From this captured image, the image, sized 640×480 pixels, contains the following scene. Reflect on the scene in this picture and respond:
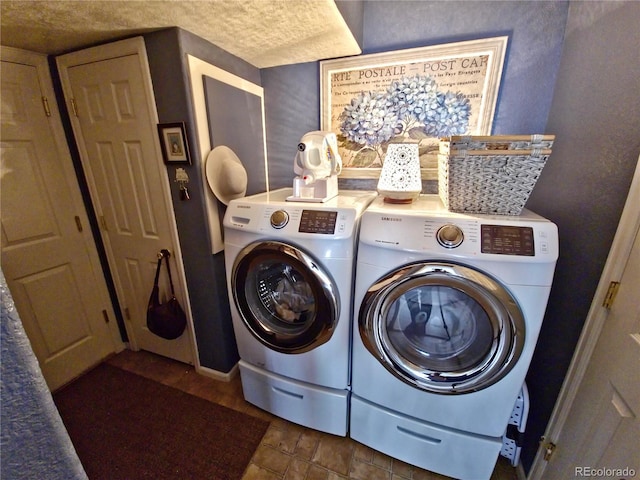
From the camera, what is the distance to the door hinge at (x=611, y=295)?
2.57 feet

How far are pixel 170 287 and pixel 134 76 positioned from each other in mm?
1177

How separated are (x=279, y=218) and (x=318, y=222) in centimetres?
18

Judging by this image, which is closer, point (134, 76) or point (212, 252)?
point (134, 76)

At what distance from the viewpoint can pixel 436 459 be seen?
3.76ft

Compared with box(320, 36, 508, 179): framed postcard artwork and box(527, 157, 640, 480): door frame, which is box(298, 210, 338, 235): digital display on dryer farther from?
box(527, 157, 640, 480): door frame

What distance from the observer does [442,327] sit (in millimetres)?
1062

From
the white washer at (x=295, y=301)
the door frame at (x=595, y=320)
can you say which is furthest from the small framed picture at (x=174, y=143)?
the door frame at (x=595, y=320)

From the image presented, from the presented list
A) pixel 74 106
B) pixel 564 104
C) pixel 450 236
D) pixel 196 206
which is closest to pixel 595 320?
pixel 450 236

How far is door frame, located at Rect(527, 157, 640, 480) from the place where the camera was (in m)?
0.75

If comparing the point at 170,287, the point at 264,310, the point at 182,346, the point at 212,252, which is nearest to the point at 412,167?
the point at 264,310

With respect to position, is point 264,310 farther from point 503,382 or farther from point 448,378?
point 503,382

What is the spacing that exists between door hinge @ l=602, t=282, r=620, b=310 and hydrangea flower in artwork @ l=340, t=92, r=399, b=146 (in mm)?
1173

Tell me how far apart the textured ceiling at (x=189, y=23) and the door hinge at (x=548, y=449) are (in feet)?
6.45

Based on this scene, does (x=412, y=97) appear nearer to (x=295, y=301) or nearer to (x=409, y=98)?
(x=409, y=98)
